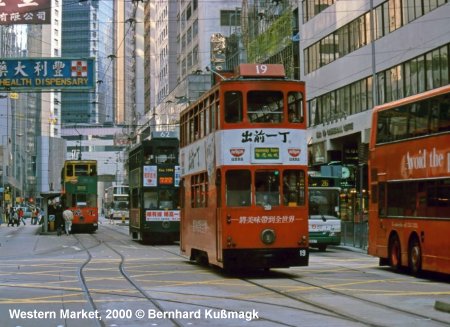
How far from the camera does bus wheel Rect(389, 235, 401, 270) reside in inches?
720

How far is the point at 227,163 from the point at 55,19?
122 metres

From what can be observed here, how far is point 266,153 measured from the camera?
16578mm

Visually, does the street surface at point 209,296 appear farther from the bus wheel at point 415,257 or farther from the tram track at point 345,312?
the bus wheel at point 415,257

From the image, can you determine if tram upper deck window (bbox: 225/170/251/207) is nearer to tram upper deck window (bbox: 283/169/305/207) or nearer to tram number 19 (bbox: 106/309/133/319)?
tram upper deck window (bbox: 283/169/305/207)

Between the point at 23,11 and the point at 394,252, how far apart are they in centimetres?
1651

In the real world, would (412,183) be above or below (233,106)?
below

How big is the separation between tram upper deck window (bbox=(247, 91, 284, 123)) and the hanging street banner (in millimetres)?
13121

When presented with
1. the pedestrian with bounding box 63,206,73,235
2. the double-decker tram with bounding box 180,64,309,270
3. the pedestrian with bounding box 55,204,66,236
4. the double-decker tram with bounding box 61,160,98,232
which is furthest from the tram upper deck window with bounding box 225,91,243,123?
the double-decker tram with bounding box 61,160,98,232

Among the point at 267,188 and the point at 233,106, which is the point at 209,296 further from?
the point at 233,106

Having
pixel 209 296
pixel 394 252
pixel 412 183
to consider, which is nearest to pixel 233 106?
pixel 412 183

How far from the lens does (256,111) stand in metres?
16.8

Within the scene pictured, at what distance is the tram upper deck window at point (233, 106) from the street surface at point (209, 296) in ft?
12.1

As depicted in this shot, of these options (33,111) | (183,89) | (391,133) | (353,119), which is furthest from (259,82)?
(33,111)

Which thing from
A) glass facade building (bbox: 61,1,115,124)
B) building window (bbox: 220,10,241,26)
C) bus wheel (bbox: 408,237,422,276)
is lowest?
bus wheel (bbox: 408,237,422,276)
